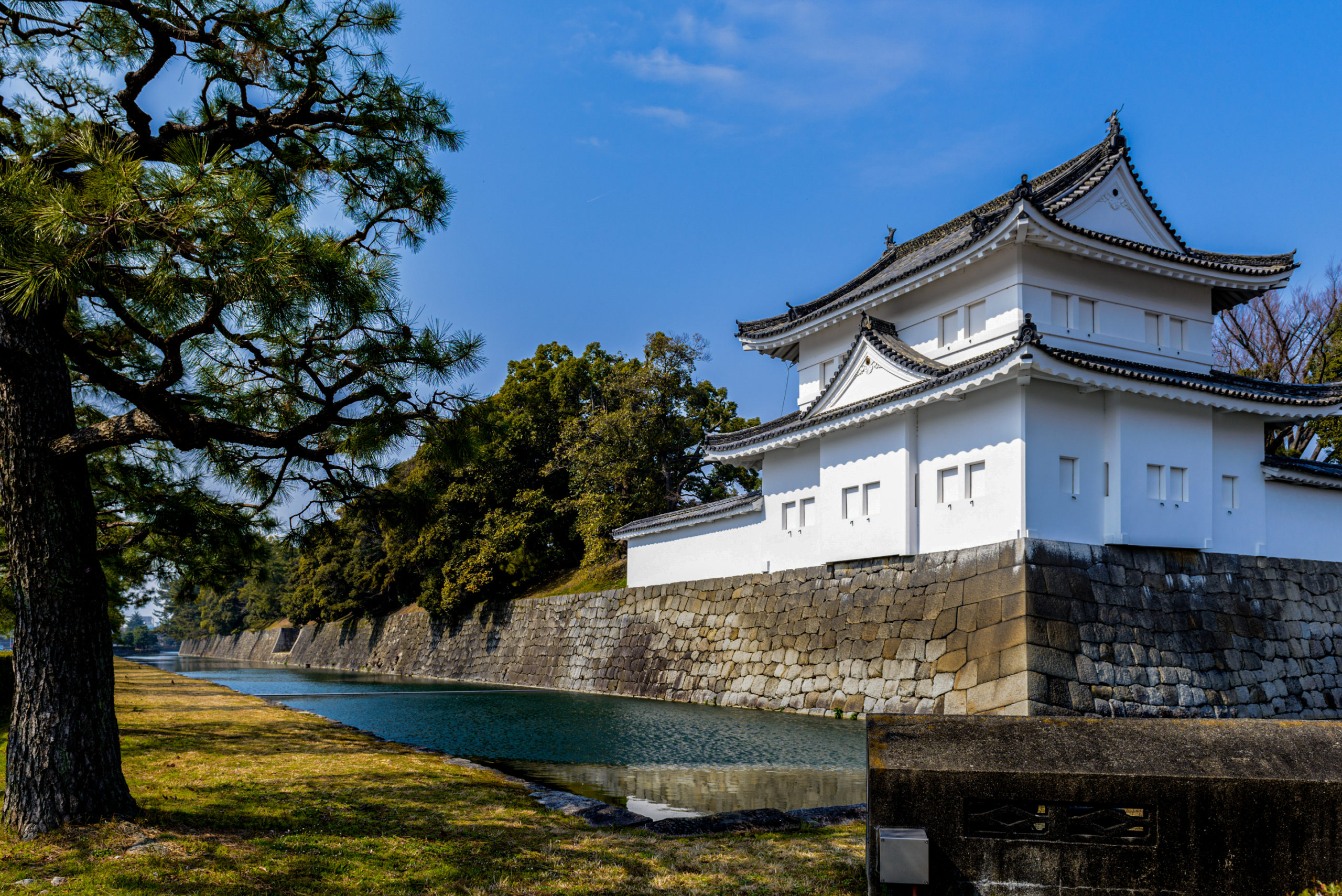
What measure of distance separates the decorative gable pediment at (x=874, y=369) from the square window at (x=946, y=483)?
145 centimetres

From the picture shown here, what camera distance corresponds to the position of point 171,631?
8438cm

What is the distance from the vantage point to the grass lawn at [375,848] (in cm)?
393

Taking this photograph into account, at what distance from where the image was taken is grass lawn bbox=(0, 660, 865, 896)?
3.93m

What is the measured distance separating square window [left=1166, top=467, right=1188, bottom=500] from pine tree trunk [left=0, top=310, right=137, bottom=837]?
13233 mm

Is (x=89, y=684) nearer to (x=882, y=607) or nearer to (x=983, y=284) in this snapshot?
(x=882, y=607)

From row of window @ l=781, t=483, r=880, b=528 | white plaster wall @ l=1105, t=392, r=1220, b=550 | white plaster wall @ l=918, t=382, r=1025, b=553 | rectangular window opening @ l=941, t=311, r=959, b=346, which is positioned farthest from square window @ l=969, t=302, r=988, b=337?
row of window @ l=781, t=483, r=880, b=528

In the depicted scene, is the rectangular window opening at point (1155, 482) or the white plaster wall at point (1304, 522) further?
the white plaster wall at point (1304, 522)

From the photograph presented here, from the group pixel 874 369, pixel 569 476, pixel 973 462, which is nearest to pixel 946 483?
pixel 973 462

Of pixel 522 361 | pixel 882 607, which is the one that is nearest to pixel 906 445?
pixel 882 607

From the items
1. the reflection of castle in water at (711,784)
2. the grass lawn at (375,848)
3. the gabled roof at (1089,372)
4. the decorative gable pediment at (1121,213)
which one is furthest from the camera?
the decorative gable pediment at (1121,213)

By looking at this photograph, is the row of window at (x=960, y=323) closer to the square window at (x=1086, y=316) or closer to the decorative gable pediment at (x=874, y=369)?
the decorative gable pediment at (x=874, y=369)

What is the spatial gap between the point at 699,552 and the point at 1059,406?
8788 mm

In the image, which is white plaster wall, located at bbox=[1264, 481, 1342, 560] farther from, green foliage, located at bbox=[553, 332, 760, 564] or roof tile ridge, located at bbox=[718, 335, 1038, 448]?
green foliage, located at bbox=[553, 332, 760, 564]

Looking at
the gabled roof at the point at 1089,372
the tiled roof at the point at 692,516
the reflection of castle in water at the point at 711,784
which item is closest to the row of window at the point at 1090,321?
the gabled roof at the point at 1089,372
